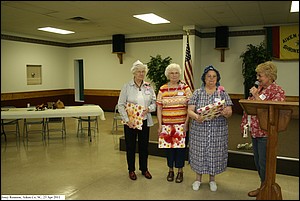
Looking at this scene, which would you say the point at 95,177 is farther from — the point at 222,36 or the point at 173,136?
the point at 222,36

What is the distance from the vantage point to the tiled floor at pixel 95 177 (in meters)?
2.38

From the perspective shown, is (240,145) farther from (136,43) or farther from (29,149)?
(136,43)

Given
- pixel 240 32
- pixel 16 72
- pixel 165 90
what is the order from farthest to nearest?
pixel 16 72, pixel 240 32, pixel 165 90

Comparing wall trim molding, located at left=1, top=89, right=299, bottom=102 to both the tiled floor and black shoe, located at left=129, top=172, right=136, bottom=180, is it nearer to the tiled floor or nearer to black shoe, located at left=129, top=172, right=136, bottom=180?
the tiled floor

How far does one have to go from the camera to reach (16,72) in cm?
805

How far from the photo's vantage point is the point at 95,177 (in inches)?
128

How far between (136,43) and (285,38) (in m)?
4.39

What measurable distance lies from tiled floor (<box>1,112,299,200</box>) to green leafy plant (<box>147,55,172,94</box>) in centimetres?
319

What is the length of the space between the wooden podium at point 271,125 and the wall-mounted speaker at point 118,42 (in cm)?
696

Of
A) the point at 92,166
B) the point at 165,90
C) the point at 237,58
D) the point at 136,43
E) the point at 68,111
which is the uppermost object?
the point at 136,43

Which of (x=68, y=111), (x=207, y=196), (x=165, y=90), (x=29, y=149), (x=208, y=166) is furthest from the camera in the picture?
(x=68, y=111)

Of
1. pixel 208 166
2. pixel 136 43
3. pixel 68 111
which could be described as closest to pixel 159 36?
pixel 136 43

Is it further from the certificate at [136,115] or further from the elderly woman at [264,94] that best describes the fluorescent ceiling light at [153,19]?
the elderly woman at [264,94]

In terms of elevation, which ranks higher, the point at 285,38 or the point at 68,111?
the point at 285,38
